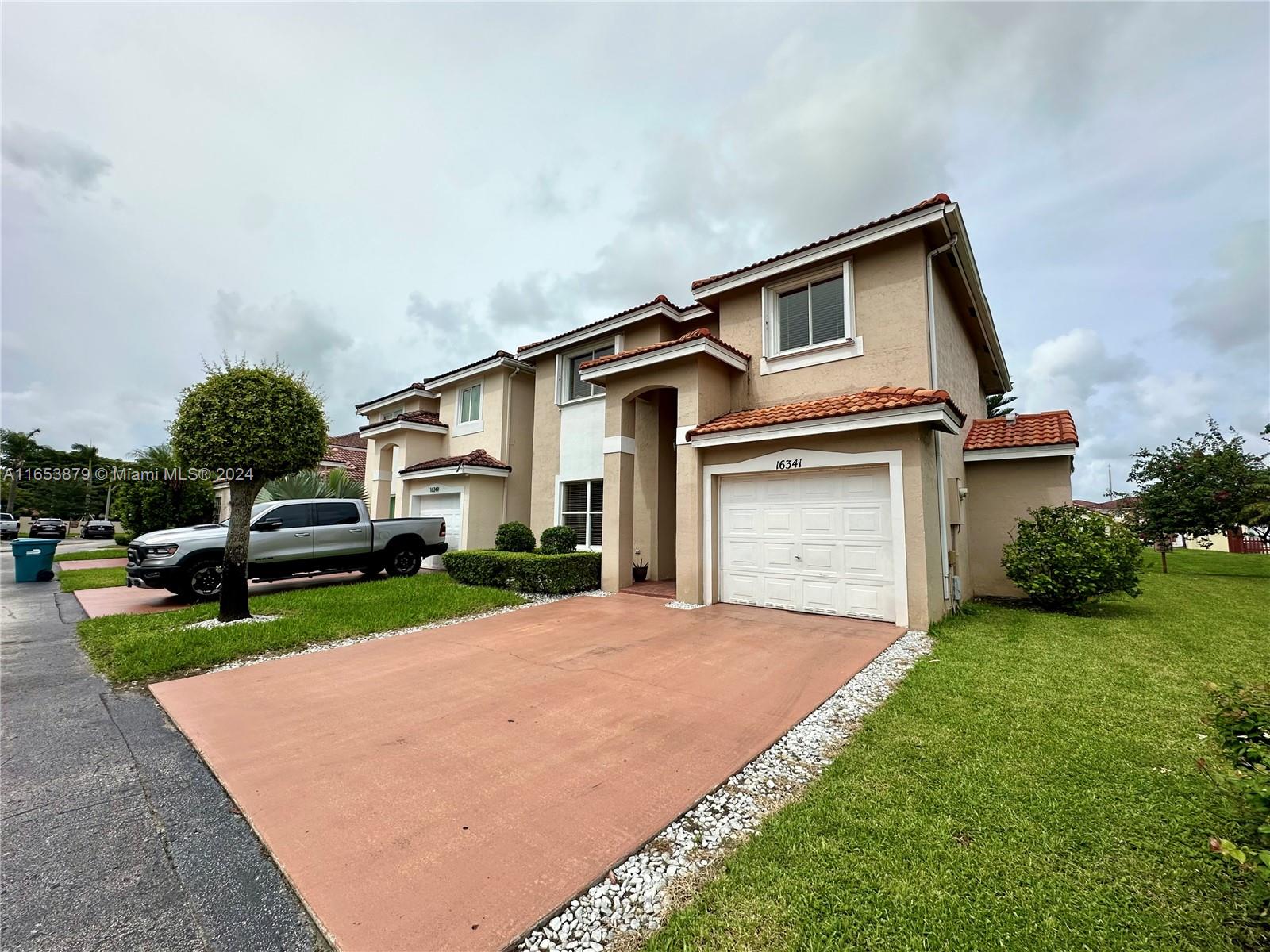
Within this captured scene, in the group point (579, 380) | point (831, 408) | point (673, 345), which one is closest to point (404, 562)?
point (579, 380)

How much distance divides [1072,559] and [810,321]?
251 inches

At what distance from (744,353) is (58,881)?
35.9ft

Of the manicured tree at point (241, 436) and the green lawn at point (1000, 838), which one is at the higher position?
the manicured tree at point (241, 436)

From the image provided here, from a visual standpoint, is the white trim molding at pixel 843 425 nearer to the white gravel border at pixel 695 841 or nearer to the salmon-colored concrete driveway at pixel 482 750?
the salmon-colored concrete driveway at pixel 482 750

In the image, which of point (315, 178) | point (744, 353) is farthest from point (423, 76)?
point (744, 353)

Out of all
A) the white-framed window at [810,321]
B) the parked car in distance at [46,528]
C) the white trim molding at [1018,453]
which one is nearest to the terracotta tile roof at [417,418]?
the white-framed window at [810,321]

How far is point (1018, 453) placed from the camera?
10680 mm

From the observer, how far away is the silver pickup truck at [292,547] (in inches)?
409

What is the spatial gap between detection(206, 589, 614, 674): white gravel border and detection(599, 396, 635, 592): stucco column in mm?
529

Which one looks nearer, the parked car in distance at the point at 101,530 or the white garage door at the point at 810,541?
the white garage door at the point at 810,541

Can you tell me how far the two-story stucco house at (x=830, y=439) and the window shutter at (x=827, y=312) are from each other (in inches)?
1.2

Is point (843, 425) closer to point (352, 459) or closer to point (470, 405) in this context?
point (470, 405)

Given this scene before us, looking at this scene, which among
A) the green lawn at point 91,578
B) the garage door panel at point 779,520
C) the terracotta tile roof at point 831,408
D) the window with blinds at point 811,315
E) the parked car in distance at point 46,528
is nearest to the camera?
the terracotta tile roof at point 831,408

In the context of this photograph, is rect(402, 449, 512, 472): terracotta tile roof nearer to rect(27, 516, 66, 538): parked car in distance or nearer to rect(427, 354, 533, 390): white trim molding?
rect(427, 354, 533, 390): white trim molding
